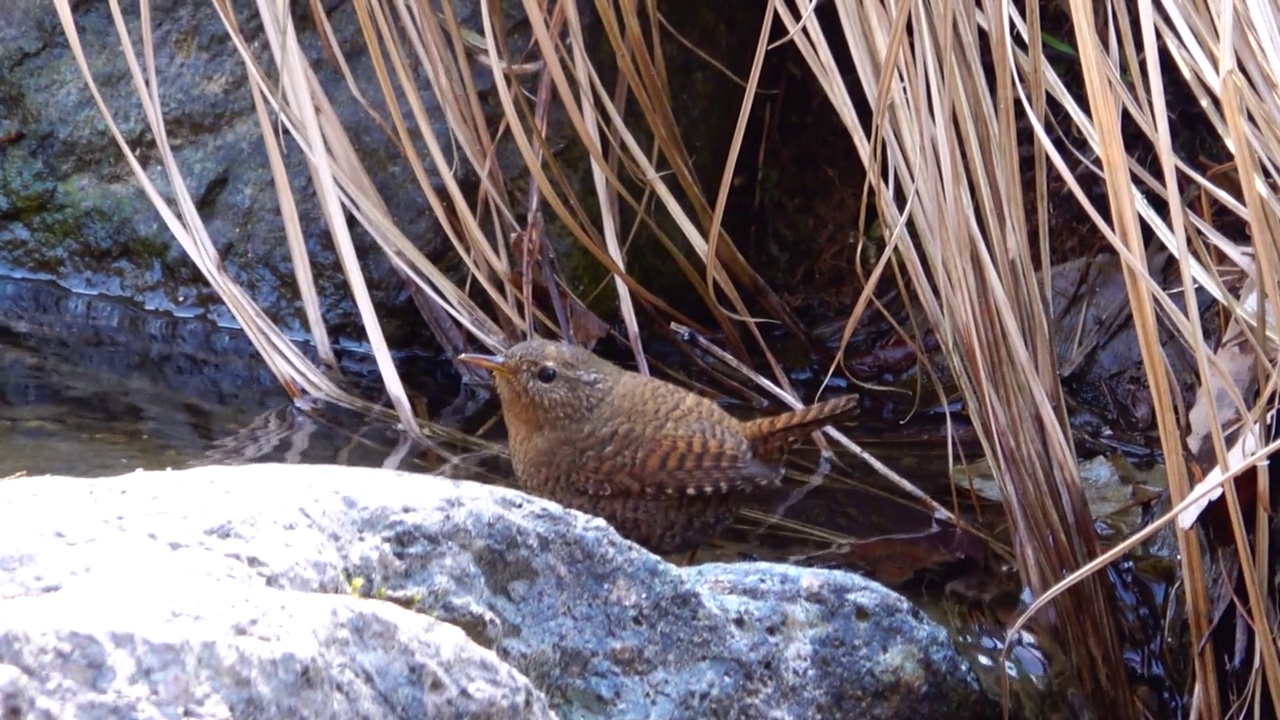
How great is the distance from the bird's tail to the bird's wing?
0.03 meters

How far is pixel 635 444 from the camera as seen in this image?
4055 mm

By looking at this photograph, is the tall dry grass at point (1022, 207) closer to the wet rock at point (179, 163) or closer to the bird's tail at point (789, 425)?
the bird's tail at point (789, 425)

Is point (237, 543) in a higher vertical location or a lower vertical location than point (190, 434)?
higher

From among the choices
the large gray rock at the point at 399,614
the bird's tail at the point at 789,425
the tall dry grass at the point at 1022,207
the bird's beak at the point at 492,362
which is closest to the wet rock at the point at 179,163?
the bird's beak at the point at 492,362

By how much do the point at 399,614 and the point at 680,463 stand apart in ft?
8.11

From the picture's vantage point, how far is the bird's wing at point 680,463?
3.89 metres

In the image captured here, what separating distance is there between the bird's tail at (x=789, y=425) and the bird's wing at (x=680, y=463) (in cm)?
3

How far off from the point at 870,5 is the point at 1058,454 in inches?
36.0

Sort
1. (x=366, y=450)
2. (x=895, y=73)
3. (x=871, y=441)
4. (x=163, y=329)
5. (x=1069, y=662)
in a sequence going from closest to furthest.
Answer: (x=895, y=73)
(x=1069, y=662)
(x=366, y=450)
(x=871, y=441)
(x=163, y=329)

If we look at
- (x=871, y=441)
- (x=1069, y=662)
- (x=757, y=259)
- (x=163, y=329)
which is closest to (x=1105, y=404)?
(x=871, y=441)

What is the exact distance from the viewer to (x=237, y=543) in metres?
1.56

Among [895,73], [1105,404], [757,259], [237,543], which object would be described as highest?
[895,73]

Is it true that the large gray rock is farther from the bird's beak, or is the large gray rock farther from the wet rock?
the wet rock

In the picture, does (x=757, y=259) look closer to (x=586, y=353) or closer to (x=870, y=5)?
(x=586, y=353)
